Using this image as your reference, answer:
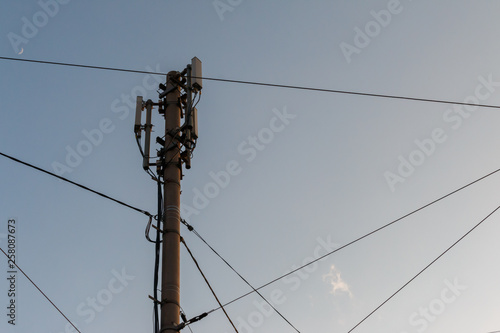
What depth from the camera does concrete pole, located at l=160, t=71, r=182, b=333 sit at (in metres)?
7.39

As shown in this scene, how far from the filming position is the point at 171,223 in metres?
8.21

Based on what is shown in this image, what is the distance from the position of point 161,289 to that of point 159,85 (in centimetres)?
379

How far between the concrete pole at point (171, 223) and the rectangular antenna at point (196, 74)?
322 millimetres

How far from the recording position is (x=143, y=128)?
380 inches

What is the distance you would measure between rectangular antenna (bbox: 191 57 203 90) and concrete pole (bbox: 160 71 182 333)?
322 millimetres

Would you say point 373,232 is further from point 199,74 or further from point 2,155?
point 2,155

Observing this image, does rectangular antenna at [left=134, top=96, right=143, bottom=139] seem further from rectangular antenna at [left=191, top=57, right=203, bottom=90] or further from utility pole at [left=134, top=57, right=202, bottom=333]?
rectangular antenna at [left=191, top=57, right=203, bottom=90]

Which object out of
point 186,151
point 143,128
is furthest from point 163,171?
point 143,128

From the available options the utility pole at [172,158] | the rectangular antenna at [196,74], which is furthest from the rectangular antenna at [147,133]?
the rectangular antenna at [196,74]

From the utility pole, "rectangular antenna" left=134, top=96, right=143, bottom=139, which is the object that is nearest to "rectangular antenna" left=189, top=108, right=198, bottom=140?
the utility pole

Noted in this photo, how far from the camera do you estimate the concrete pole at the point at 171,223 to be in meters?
7.39

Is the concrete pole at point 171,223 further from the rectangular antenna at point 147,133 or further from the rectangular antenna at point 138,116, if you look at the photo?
the rectangular antenna at point 138,116

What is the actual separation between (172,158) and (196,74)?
64.6 inches

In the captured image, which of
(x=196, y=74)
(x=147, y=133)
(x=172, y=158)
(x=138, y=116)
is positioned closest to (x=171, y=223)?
(x=172, y=158)
